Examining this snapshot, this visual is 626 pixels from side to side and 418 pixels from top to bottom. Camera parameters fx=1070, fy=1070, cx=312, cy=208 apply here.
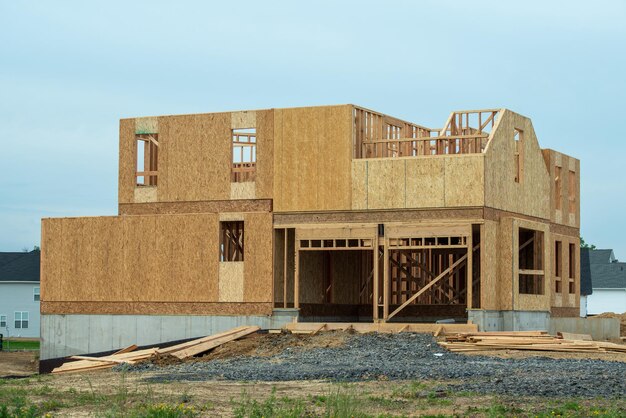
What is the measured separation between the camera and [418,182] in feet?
108

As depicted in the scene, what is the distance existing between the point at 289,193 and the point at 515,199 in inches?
291

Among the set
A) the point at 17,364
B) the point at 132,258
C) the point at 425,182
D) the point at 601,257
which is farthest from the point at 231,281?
the point at 601,257

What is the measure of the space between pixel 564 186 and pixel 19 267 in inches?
1856

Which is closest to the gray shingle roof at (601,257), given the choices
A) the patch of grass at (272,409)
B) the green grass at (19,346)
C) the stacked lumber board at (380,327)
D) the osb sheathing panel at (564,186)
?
the osb sheathing panel at (564,186)

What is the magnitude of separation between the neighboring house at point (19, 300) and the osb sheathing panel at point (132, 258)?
37251 millimetres

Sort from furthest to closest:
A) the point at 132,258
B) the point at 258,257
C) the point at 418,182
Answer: the point at 132,258
the point at 258,257
the point at 418,182

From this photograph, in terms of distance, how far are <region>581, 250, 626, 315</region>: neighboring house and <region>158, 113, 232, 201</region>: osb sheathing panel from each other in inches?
2160

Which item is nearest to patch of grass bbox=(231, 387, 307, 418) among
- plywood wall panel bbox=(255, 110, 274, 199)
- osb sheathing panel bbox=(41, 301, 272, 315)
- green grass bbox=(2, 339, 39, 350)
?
osb sheathing panel bbox=(41, 301, 272, 315)

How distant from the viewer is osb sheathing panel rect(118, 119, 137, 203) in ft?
123

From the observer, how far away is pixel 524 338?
96.6ft

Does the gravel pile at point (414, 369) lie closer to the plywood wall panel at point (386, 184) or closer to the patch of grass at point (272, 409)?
the patch of grass at point (272, 409)

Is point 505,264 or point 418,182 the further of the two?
point 505,264

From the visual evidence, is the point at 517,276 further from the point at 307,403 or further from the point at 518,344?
the point at 307,403

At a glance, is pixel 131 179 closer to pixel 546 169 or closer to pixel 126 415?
pixel 546 169
